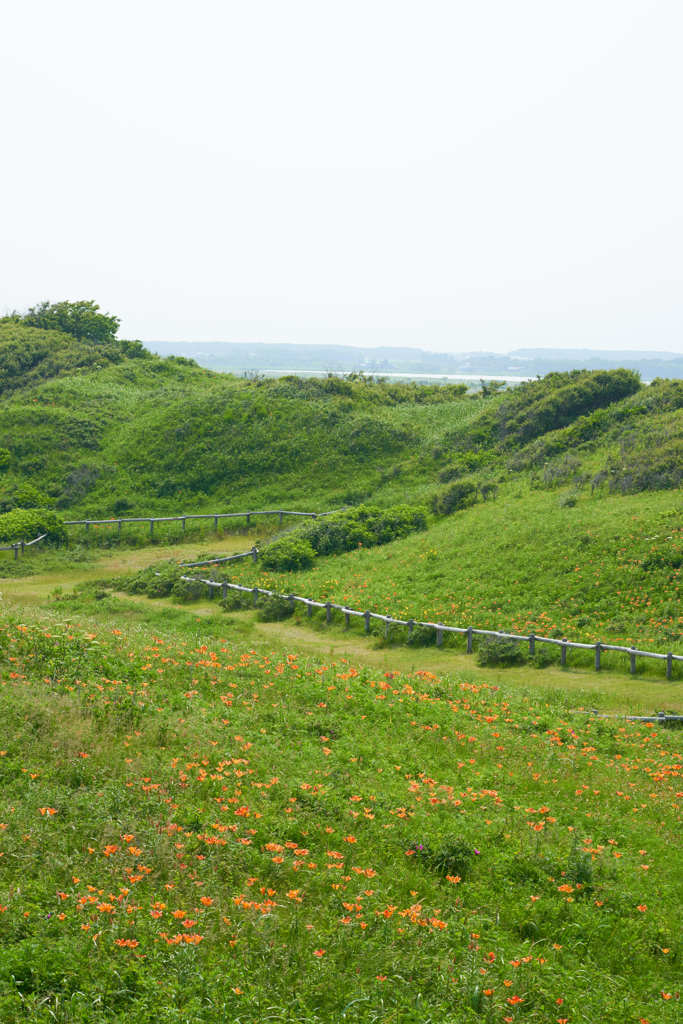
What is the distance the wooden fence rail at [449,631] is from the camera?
55.9 ft

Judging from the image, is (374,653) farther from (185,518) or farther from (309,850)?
(185,518)

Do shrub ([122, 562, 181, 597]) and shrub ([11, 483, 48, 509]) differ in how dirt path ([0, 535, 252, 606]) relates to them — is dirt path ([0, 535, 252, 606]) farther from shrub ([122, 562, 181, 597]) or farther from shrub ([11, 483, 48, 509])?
shrub ([11, 483, 48, 509])

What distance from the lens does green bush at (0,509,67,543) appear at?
3353 centimetres

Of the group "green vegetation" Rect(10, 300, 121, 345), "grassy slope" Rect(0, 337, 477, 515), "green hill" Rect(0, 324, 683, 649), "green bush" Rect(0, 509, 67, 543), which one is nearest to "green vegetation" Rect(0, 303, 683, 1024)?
"green hill" Rect(0, 324, 683, 649)

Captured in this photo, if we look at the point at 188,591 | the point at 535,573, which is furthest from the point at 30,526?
the point at 535,573

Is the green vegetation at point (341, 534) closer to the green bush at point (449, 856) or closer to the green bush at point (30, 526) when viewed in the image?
the green bush at point (30, 526)

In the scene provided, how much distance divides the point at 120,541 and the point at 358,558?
12.9m

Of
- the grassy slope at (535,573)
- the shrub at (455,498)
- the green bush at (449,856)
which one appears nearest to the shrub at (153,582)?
the grassy slope at (535,573)

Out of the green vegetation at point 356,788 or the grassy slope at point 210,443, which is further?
the grassy slope at point 210,443

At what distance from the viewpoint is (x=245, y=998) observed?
5.68m

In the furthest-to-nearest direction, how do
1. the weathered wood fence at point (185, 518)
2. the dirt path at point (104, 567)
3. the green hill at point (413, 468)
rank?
the weathered wood fence at point (185, 518) < the dirt path at point (104, 567) < the green hill at point (413, 468)

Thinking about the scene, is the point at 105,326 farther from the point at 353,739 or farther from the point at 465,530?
the point at 353,739

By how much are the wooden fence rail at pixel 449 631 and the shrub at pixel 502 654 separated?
0.76ft

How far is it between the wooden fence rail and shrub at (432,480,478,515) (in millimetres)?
10143
